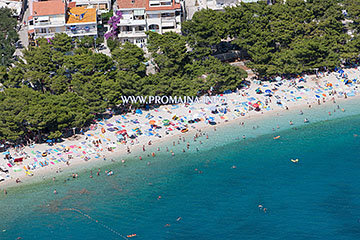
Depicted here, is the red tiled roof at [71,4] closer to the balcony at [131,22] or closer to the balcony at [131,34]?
the balcony at [131,22]

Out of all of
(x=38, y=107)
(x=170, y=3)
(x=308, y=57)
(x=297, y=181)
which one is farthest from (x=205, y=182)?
(x=170, y=3)

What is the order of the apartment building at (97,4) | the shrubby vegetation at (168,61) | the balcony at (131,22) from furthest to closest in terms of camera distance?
1. the apartment building at (97,4)
2. the balcony at (131,22)
3. the shrubby vegetation at (168,61)

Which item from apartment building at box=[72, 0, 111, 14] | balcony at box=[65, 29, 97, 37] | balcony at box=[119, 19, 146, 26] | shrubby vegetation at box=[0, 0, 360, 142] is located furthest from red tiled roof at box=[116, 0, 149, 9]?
shrubby vegetation at box=[0, 0, 360, 142]

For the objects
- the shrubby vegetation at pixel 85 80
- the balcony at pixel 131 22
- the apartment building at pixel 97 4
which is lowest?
the shrubby vegetation at pixel 85 80

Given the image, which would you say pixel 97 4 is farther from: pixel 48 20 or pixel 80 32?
pixel 48 20

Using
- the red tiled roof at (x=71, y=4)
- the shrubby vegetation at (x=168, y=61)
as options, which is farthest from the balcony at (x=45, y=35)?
the red tiled roof at (x=71, y=4)

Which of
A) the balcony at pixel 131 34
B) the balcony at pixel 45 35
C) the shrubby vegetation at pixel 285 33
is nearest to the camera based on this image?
the shrubby vegetation at pixel 285 33

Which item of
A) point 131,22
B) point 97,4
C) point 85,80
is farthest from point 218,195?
point 97,4

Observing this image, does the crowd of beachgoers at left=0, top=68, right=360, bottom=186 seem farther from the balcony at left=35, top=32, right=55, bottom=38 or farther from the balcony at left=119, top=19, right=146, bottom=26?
the balcony at left=35, top=32, right=55, bottom=38
